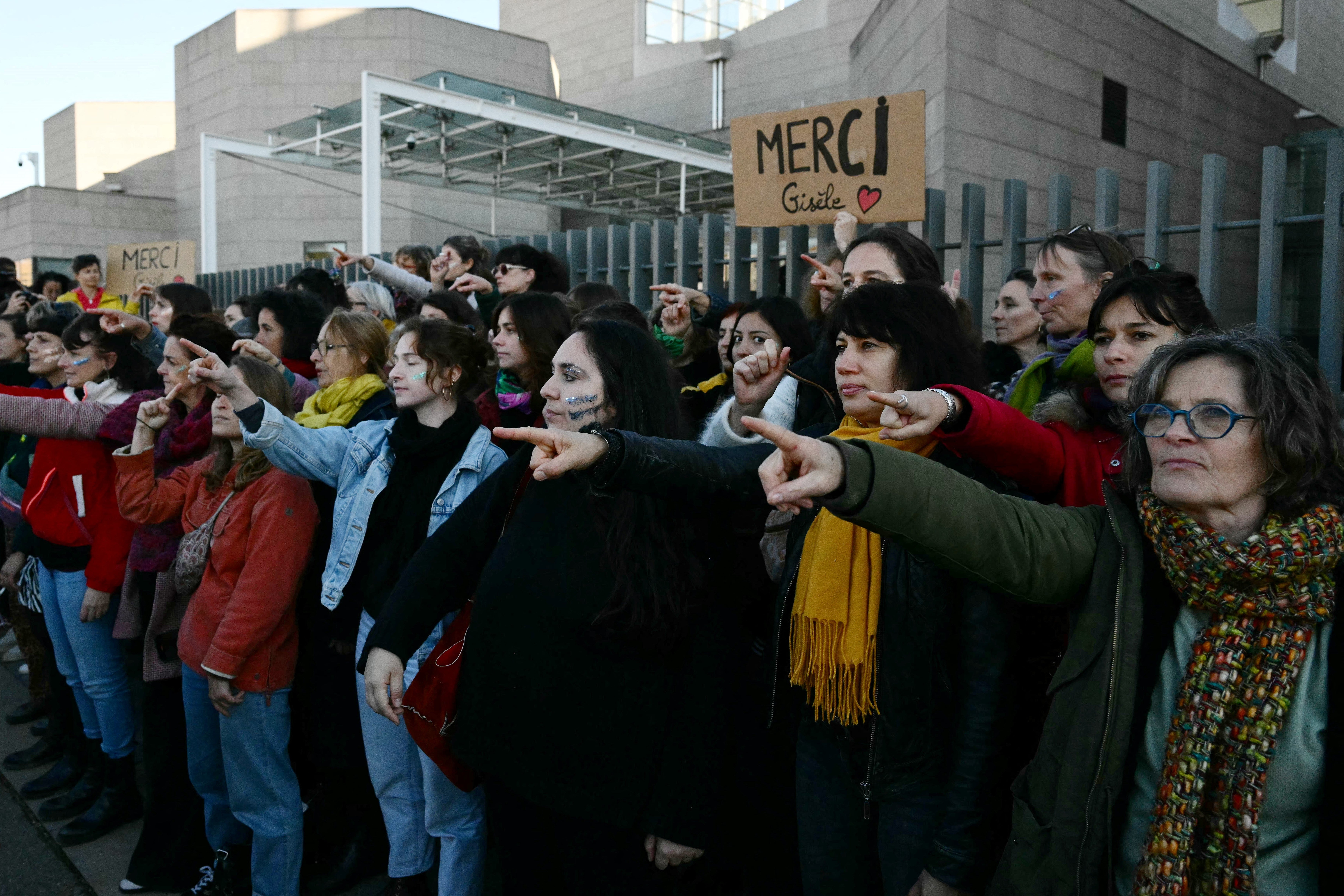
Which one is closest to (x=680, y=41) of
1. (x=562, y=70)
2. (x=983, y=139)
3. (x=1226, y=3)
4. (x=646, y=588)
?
(x=562, y=70)

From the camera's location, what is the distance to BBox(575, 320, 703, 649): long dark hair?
2.19 m

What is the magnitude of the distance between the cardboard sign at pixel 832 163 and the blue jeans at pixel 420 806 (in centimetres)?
238

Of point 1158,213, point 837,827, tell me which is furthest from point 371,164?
point 837,827

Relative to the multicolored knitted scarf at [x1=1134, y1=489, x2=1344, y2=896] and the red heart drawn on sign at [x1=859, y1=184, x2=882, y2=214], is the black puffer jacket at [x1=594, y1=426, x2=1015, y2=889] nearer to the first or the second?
the multicolored knitted scarf at [x1=1134, y1=489, x2=1344, y2=896]

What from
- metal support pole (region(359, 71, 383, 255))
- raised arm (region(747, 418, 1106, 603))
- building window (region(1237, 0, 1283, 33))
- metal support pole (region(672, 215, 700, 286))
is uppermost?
building window (region(1237, 0, 1283, 33))

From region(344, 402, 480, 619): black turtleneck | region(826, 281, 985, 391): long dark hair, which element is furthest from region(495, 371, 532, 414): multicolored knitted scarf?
region(826, 281, 985, 391): long dark hair

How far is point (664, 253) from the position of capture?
5895 mm

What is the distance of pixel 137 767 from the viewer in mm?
4762

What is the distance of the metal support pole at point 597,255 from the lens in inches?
250

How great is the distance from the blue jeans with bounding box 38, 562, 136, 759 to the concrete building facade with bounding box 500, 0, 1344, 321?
417 centimetres

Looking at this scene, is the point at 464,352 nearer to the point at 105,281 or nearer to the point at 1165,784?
the point at 1165,784

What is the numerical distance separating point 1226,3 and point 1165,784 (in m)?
13.3

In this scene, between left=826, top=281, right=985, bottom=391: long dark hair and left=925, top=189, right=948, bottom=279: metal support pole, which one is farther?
left=925, top=189, right=948, bottom=279: metal support pole

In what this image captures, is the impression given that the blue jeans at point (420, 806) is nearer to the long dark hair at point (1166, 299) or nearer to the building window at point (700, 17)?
the long dark hair at point (1166, 299)
